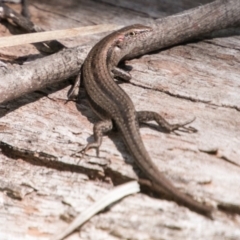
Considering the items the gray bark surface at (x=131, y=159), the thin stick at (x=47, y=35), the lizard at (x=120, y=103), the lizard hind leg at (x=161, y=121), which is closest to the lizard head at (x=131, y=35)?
the lizard at (x=120, y=103)

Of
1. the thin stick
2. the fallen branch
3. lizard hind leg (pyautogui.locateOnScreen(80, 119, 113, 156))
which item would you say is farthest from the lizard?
the thin stick

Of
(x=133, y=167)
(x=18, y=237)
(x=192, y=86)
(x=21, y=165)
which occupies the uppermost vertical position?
(x=192, y=86)

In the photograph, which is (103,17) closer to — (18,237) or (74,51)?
(74,51)

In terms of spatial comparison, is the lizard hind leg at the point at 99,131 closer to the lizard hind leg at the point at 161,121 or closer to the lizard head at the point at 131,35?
the lizard hind leg at the point at 161,121

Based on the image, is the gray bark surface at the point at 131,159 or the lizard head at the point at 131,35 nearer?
the gray bark surface at the point at 131,159

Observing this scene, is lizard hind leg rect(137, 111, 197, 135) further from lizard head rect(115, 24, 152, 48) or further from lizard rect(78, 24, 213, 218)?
lizard head rect(115, 24, 152, 48)

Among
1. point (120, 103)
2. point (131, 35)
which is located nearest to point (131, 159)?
point (120, 103)

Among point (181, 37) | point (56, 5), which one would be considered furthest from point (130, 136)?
point (56, 5)

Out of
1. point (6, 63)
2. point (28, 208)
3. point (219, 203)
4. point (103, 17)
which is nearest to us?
point (219, 203)
